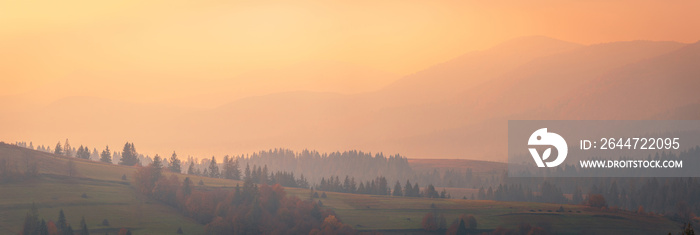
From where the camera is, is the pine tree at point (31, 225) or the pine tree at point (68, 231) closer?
the pine tree at point (31, 225)

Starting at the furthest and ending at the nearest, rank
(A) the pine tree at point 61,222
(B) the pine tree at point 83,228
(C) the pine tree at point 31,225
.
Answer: (A) the pine tree at point 61,222 < (B) the pine tree at point 83,228 < (C) the pine tree at point 31,225

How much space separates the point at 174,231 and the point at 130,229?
37.8 ft

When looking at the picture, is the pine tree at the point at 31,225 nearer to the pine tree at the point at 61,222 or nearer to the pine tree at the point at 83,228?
the pine tree at the point at 61,222

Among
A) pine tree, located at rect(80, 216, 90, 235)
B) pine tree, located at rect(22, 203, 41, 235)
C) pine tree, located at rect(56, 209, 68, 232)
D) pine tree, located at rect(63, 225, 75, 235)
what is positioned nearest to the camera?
pine tree, located at rect(22, 203, 41, 235)

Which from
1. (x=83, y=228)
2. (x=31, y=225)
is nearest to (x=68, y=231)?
(x=83, y=228)

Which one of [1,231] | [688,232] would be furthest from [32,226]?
[688,232]

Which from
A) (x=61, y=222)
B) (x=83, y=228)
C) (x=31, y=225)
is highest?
(x=61, y=222)

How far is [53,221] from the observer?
194875 mm

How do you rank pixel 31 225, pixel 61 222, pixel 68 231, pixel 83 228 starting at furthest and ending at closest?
pixel 61 222
pixel 83 228
pixel 31 225
pixel 68 231

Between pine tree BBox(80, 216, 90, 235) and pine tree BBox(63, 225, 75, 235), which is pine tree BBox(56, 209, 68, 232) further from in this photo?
pine tree BBox(80, 216, 90, 235)

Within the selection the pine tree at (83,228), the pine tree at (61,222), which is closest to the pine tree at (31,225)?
the pine tree at (61,222)

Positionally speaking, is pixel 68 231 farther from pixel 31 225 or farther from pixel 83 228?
pixel 31 225

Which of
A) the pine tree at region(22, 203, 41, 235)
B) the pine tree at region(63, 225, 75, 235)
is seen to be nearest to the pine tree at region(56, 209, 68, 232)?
the pine tree at region(63, 225, 75, 235)

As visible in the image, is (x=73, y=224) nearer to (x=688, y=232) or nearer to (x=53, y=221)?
(x=53, y=221)
